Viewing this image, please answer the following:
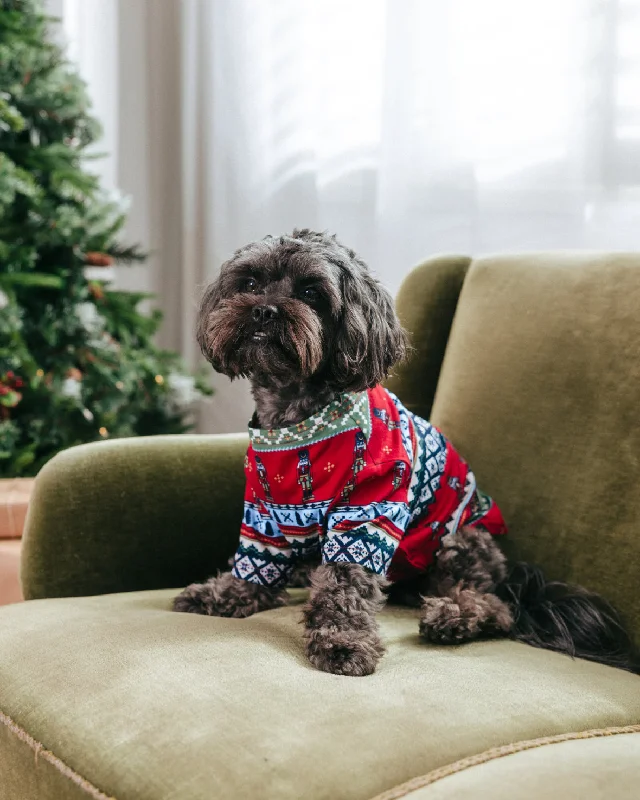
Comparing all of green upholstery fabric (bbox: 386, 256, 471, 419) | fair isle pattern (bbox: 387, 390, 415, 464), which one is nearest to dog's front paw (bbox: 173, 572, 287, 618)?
fair isle pattern (bbox: 387, 390, 415, 464)

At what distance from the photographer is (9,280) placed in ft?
8.10

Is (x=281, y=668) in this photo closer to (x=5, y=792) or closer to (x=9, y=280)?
(x=5, y=792)

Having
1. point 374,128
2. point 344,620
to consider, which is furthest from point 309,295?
point 374,128

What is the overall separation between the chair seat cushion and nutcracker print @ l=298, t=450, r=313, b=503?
216 millimetres

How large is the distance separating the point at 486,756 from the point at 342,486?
1.86 feet

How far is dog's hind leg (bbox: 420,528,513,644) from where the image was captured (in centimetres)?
140

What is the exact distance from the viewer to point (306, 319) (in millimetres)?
1430

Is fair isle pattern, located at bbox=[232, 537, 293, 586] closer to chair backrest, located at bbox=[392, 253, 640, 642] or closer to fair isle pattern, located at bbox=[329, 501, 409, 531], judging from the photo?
fair isle pattern, located at bbox=[329, 501, 409, 531]

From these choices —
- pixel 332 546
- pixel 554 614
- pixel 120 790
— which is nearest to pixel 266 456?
pixel 332 546

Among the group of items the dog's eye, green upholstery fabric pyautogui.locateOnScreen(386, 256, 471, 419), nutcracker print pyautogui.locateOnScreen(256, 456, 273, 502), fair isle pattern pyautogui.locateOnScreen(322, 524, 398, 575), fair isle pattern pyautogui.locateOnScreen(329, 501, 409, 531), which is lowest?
fair isle pattern pyautogui.locateOnScreen(322, 524, 398, 575)

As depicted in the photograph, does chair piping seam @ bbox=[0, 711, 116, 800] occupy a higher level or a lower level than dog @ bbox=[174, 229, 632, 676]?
lower

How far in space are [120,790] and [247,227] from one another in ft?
8.02

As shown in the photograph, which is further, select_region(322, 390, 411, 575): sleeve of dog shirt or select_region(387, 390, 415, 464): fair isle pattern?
select_region(387, 390, 415, 464): fair isle pattern

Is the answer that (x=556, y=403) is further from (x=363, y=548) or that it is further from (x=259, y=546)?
(x=259, y=546)
